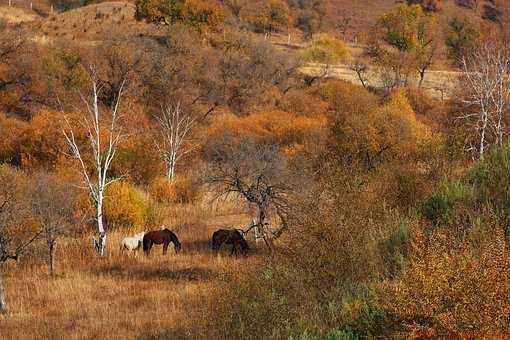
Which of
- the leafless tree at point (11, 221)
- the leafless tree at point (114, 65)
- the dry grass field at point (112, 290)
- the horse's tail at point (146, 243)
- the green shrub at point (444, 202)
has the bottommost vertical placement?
the dry grass field at point (112, 290)

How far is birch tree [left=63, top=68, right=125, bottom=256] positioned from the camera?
1563 centimetres

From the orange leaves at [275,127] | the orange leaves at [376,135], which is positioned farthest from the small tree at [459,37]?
the orange leaves at [376,135]

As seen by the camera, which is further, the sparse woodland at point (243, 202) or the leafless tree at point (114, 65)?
the leafless tree at point (114, 65)

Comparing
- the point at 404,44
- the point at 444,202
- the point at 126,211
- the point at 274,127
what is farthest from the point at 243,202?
the point at 404,44

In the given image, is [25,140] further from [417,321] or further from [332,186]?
[417,321]

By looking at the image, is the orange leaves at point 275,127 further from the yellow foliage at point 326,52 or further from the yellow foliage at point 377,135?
the yellow foliage at point 326,52

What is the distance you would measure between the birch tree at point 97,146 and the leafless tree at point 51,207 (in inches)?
31.5

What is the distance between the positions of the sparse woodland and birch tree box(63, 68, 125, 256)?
0.49 feet

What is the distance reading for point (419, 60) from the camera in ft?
Answer: 188

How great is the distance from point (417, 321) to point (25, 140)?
27796mm

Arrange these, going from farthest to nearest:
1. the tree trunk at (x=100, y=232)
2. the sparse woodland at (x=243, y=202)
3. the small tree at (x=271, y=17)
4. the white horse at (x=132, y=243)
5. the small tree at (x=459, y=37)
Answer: the small tree at (x=271, y=17) < the small tree at (x=459, y=37) < the white horse at (x=132, y=243) < the tree trunk at (x=100, y=232) < the sparse woodland at (x=243, y=202)

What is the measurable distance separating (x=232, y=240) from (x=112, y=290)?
3.62 m

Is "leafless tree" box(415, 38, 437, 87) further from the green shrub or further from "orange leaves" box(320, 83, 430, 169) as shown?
the green shrub

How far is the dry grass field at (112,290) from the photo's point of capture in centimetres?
1079
